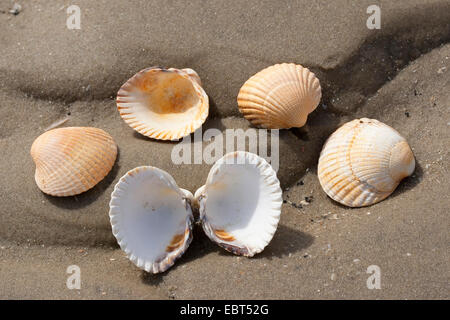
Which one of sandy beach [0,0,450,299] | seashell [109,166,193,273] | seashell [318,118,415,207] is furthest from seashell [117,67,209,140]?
seashell [318,118,415,207]

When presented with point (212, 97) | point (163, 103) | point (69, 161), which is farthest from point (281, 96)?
point (69, 161)

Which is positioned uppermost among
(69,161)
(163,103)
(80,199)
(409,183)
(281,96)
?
(281,96)

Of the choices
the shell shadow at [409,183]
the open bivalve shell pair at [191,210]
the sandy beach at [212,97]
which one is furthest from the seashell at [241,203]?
the shell shadow at [409,183]

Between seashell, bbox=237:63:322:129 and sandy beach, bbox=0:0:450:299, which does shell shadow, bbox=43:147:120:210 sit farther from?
seashell, bbox=237:63:322:129

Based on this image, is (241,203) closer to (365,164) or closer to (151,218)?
(151,218)
